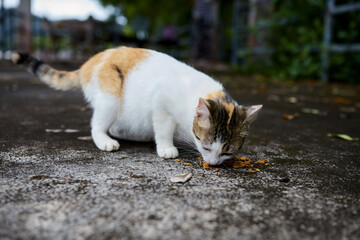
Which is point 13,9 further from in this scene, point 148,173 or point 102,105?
point 148,173

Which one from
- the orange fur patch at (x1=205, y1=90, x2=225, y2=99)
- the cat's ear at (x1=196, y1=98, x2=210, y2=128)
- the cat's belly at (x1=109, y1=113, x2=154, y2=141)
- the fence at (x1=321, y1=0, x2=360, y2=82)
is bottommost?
the cat's belly at (x1=109, y1=113, x2=154, y2=141)

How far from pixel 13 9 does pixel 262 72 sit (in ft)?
30.9

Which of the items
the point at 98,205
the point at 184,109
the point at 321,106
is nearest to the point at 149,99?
the point at 184,109

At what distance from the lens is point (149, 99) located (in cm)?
232

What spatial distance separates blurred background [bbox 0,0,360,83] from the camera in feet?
24.8

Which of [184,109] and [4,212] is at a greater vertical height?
[184,109]

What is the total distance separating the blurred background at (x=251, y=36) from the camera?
7574 mm

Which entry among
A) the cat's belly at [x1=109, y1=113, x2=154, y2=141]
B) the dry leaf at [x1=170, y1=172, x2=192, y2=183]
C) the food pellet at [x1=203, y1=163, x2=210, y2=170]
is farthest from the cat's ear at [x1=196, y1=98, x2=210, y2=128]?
the cat's belly at [x1=109, y1=113, x2=154, y2=141]

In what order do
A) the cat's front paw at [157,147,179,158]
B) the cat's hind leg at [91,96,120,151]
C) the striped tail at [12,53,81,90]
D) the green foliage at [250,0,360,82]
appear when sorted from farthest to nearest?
the green foliage at [250,0,360,82] < the striped tail at [12,53,81,90] < the cat's hind leg at [91,96,120,151] < the cat's front paw at [157,147,179,158]

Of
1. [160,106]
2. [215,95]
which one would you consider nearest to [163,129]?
[160,106]

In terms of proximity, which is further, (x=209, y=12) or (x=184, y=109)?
(x=209, y=12)

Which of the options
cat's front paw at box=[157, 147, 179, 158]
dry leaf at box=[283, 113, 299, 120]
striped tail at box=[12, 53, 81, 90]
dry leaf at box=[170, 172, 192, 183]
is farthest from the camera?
dry leaf at box=[283, 113, 299, 120]

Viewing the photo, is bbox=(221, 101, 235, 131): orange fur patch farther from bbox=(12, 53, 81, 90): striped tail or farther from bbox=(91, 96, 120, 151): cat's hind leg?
bbox=(12, 53, 81, 90): striped tail

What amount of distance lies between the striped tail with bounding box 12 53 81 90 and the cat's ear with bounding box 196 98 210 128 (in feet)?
4.29
